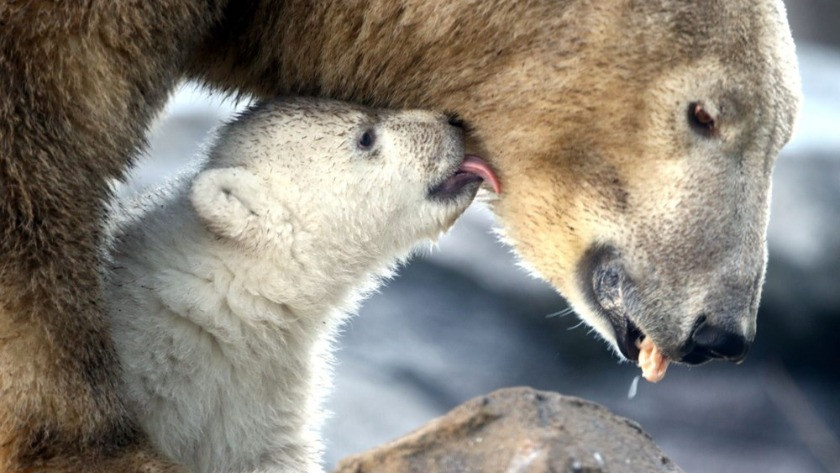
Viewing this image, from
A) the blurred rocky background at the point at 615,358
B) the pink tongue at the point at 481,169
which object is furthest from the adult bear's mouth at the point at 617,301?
the blurred rocky background at the point at 615,358

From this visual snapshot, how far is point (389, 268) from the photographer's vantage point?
9.37ft

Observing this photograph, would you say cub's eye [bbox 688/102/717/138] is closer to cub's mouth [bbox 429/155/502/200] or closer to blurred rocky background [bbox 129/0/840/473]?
cub's mouth [bbox 429/155/502/200]

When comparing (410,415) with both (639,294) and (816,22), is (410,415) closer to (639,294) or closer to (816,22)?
(639,294)

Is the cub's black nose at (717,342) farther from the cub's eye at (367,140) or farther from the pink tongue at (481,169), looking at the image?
the cub's eye at (367,140)

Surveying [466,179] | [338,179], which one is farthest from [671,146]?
[338,179]

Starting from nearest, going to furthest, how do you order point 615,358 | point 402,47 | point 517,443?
1. point 517,443
2. point 402,47
3. point 615,358

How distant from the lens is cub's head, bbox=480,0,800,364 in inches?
95.6

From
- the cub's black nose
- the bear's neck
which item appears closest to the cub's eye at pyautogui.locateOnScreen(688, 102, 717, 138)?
the bear's neck

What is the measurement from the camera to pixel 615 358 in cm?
555

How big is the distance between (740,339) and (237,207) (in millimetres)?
1005

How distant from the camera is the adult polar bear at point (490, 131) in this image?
2.18 meters

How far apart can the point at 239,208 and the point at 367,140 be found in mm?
293

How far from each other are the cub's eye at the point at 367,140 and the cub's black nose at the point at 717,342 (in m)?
0.74

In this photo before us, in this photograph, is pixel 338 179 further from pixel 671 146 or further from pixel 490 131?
pixel 671 146
